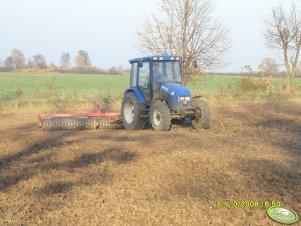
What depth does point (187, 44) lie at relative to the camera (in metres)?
18.1

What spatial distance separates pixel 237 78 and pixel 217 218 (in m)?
20.3

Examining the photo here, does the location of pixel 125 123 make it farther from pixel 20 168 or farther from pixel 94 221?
pixel 94 221

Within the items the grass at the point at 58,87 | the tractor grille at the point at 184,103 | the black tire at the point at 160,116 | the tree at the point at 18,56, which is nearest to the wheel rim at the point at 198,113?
the tractor grille at the point at 184,103

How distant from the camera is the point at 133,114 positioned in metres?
10.9

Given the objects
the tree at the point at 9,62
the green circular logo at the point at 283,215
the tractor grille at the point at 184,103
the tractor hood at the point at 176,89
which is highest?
the tree at the point at 9,62

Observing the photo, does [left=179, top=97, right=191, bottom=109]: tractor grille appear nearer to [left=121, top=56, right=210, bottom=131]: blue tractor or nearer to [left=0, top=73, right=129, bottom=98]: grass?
[left=121, top=56, right=210, bottom=131]: blue tractor

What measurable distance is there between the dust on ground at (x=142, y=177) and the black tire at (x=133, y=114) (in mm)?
1391

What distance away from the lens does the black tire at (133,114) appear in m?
10.4

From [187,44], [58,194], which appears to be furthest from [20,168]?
[187,44]

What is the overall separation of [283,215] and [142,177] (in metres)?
1.92

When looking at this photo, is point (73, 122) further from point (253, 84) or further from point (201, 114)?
point (253, 84)

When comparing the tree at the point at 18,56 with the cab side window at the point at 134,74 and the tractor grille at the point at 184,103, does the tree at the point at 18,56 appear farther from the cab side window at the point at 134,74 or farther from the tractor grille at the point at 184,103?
the tractor grille at the point at 184,103

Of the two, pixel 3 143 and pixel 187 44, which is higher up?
pixel 187 44
